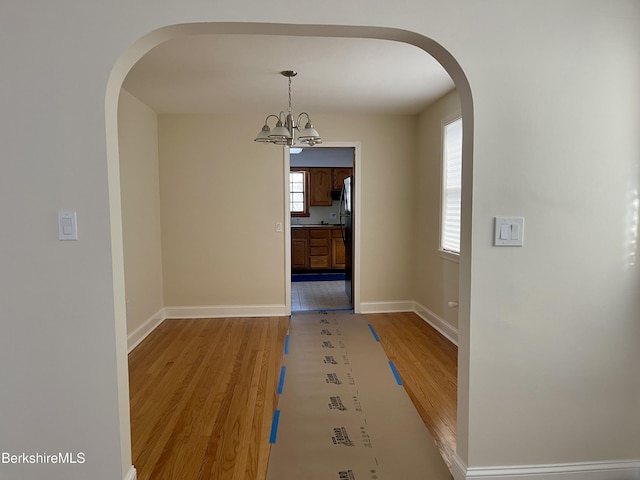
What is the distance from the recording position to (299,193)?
833cm

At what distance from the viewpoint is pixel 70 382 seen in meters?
1.64

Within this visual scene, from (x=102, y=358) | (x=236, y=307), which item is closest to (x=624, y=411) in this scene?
(x=102, y=358)

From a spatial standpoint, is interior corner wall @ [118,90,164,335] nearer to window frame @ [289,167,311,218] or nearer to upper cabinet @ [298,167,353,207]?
window frame @ [289,167,311,218]

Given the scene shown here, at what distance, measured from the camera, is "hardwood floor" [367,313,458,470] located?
7.91 ft

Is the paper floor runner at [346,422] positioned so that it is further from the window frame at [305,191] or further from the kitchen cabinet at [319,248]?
the window frame at [305,191]

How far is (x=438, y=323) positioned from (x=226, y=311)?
2458 millimetres

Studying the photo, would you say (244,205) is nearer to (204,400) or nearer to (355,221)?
(355,221)

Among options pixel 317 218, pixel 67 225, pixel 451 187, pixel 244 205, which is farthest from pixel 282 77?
pixel 317 218

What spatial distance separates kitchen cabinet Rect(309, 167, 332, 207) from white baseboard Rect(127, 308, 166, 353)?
4.34 metres

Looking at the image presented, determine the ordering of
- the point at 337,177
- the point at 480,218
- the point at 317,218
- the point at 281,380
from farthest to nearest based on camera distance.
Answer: the point at 317,218, the point at 337,177, the point at 281,380, the point at 480,218

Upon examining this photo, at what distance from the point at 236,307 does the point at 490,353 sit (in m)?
3.52

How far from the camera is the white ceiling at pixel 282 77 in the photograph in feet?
8.64

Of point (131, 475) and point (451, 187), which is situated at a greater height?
point (451, 187)

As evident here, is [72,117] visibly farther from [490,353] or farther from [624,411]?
[624,411]
